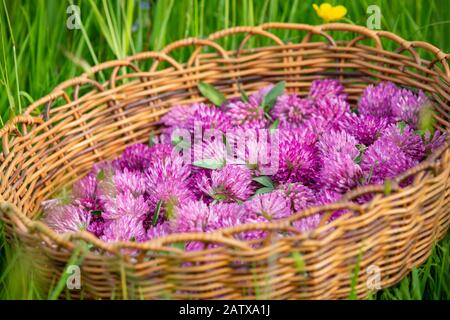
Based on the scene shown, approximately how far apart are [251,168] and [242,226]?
0.44 m

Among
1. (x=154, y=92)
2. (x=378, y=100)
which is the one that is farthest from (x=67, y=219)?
(x=378, y=100)

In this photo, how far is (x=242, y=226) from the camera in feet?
3.67

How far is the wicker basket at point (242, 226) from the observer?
1.14 m

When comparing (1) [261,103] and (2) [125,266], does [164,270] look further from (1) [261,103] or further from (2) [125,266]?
(1) [261,103]

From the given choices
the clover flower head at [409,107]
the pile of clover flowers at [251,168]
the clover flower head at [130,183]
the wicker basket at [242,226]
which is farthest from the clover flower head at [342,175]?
the clover flower head at [130,183]

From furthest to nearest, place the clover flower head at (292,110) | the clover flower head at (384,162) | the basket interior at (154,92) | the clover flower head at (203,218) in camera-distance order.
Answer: the clover flower head at (292,110) → the basket interior at (154,92) → the clover flower head at (384,162) → the clover flower head at (203,218)

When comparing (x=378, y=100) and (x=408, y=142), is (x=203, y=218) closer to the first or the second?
(x=408, y=142)

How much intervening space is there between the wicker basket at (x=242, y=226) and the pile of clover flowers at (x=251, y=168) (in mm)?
83

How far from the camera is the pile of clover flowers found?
54.1 inches

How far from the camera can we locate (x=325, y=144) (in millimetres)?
1536

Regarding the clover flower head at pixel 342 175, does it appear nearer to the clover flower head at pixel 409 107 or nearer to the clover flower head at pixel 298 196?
the clover flower head at pixel 298 196

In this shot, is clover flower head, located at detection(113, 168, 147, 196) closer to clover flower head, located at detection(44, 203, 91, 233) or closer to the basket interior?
clover flower head, located at detection(44, 203, 91, 233)

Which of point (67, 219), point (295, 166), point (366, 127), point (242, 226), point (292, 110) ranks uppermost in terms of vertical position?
point (292, 110)

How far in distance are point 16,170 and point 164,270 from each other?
1.81 feet
